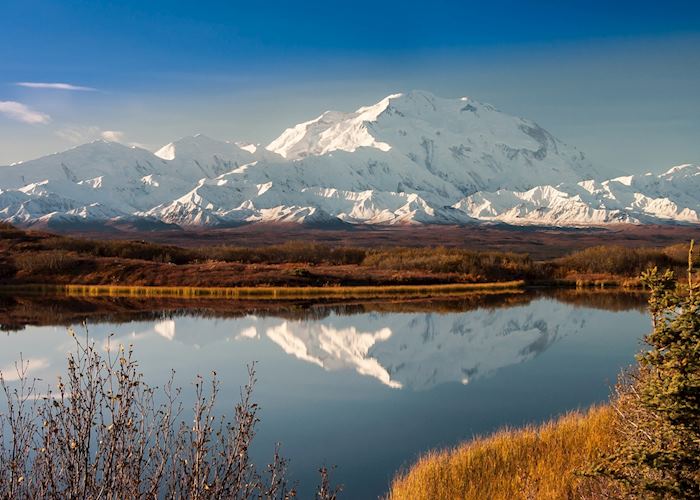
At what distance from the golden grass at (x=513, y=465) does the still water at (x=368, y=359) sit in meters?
1.02

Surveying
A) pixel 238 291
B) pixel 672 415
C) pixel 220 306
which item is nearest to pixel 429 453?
pixel 672 415

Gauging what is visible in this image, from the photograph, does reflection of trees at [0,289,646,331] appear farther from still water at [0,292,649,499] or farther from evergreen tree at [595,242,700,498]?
evergreen tree at [595,242,700,498]

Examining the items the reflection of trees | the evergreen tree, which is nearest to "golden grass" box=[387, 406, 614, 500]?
the evergreen tree

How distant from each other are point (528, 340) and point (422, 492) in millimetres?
23001

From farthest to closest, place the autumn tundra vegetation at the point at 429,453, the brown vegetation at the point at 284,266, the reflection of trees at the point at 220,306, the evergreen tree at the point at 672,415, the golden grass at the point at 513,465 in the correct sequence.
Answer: the brown vegetation at the point at 284,266
the reflection of trees at the point at 220,306
the golden grass at the point at 513,465
the autumn tundra vegetation at the point at 429,453
the evergreen tree at the point at 672,415

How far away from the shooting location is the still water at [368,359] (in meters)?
17.1

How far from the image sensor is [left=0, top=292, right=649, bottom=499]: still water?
1711 centimetres

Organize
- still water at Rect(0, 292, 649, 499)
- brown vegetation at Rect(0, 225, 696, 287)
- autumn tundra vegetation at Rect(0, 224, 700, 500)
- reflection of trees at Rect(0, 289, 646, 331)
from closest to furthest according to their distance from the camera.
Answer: autumn tundra vegetation at Rect(0, 224, 700, 500) < still water at Rect(0, 292, 649, 499) < reflection of trees at Rect(0, 289, 646, 331) < brown vegetation at Rect(0, 225, 696, 287)

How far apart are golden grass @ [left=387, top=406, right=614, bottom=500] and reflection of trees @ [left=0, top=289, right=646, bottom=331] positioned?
25.4 meters

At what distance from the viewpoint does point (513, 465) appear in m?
13.4

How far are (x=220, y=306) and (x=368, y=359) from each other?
62.2 ft

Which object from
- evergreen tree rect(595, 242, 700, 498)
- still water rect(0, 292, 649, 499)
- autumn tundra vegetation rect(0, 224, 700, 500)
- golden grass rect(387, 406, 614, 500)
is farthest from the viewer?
still water rect(0, 292, 649, 499)

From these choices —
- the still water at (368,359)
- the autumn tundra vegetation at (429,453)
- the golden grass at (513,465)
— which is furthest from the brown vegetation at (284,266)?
the golden grass at (513,465)

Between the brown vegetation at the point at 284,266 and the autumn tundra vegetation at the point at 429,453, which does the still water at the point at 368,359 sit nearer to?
the autumn tundra vegetation at the point at 429,453
